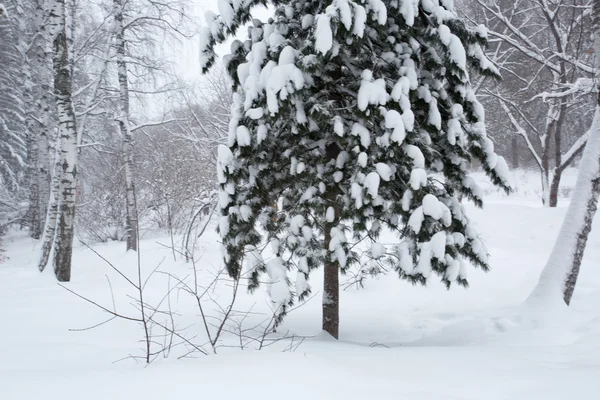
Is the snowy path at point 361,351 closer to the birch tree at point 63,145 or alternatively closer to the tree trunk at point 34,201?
the birch tree at point 63,145

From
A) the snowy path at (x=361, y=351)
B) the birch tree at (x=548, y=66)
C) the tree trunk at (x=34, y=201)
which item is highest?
the birch tree at (x=548, y=66)

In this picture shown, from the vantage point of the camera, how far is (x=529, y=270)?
6930 mm

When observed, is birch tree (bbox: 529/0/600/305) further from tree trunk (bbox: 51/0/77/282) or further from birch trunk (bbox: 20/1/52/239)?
birch trunk (bbox: 20/1/52/239)

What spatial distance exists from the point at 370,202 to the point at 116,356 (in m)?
2.53

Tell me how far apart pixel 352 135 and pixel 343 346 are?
78.8 inches

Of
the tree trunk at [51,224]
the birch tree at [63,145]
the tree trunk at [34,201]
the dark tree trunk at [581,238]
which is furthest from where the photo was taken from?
the tree trunk at [34,201]

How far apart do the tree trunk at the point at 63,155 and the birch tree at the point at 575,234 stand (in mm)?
7447

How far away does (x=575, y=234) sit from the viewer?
15.1ft

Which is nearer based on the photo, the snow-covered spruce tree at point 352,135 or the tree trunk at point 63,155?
the snow-covered spruce tree at point 352,135

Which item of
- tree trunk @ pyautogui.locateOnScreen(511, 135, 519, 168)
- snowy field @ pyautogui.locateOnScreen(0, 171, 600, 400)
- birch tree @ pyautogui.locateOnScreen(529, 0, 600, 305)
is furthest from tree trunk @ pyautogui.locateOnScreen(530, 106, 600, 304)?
tree trunk @ pyautogui.locateOnScreen(511, 135, 519, 168)

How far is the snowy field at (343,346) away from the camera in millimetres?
1997

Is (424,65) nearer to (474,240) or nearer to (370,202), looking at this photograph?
(370,202)

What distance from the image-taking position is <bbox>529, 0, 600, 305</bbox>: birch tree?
4.55m

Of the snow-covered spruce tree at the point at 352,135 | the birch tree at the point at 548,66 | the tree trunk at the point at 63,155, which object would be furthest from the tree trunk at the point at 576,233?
the tree trunk at the point at 63,155
